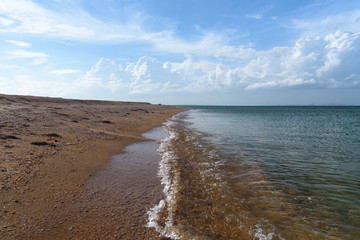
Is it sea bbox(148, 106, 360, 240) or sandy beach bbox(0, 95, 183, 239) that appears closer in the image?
sandy beach bbox(0, 95, 183, 239)

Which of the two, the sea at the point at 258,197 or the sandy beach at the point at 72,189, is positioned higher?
the sandy beach at the point at 72,189

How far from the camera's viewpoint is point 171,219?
17.6ft

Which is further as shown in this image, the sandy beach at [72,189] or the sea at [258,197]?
the sea at [258,197]

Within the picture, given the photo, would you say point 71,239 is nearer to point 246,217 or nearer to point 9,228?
point 9,228

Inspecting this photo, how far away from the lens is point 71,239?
4.24m

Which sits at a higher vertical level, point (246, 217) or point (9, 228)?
point (9, 228)

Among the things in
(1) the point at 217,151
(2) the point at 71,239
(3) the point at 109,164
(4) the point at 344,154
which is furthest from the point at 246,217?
(4) the point at 344,154

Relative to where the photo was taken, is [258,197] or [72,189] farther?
[258,197]

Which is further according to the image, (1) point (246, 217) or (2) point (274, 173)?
(2) point (274, 173)

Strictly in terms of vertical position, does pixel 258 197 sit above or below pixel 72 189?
below

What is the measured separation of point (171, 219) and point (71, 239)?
244 centimetres

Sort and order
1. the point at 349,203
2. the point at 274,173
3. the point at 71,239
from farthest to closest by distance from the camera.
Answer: the point at 274,173, the point at 349,203, the point at 71,239

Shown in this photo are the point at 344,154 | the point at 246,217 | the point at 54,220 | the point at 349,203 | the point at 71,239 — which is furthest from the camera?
the point at 344,154

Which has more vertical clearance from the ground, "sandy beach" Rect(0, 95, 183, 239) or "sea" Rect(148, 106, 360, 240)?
"sandy beach" Rect(0, 95, 183, 239)
